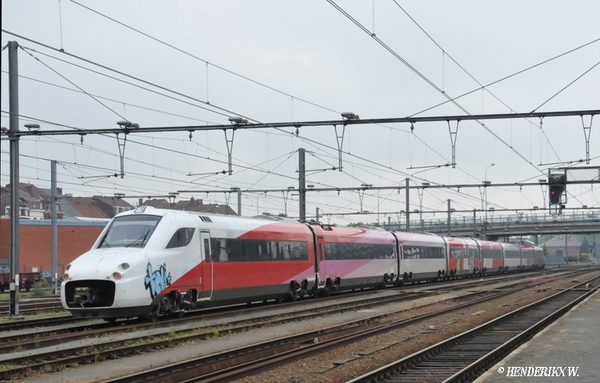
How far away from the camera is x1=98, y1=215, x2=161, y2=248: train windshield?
22.0m

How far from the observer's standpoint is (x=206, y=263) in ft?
79.5

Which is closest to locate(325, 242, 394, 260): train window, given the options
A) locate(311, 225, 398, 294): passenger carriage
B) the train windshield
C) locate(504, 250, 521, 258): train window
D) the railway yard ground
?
locate(311, 225, 398, 294): passenger carriage

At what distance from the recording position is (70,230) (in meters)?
75.6

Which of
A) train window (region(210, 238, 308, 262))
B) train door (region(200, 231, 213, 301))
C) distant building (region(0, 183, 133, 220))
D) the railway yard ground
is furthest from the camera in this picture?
distant building (region(0, 183, 133, 220))

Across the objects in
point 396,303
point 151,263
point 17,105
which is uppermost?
point 17,105

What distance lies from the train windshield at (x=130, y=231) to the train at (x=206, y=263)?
0.09 ft

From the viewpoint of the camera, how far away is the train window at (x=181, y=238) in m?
22.6

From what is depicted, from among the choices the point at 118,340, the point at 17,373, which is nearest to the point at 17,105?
the point at 118,340

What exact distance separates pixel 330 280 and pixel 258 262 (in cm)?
806

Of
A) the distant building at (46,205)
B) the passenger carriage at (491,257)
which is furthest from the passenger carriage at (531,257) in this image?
the distant building at (46,205)

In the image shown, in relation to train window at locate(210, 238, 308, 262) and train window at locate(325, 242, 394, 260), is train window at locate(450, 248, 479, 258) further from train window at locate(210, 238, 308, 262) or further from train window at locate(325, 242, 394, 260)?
train window at locate(210, 238, 308, 262)

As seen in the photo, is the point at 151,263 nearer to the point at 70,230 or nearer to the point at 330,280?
the point at 330,280

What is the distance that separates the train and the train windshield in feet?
0.09

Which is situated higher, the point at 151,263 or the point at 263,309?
the point at 151,263
